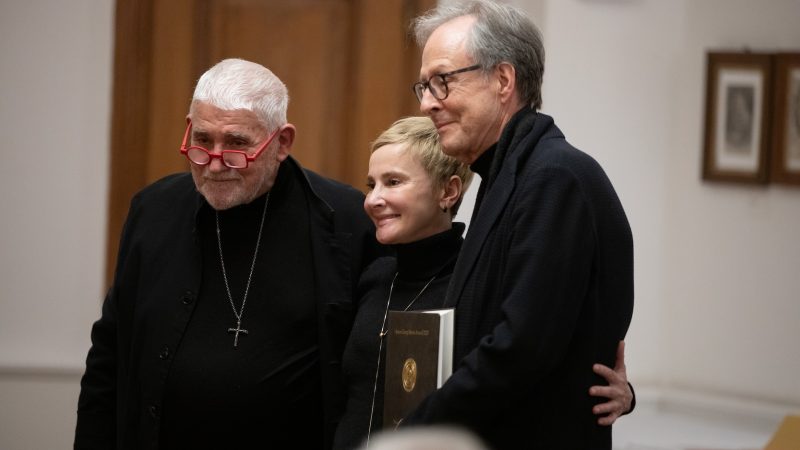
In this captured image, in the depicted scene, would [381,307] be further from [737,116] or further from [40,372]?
[737,116]

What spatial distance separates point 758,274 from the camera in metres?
5.05

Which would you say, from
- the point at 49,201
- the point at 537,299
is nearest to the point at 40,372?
the point at 49,201

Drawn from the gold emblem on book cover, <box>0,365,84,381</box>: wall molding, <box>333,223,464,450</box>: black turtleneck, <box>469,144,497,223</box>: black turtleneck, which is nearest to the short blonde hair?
<box>333,223,464,450</box>: black turtleneck

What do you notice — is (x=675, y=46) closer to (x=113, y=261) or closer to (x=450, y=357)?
(x=113, y=261)

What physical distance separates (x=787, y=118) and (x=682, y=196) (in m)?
0.57

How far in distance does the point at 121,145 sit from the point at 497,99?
2899 mm

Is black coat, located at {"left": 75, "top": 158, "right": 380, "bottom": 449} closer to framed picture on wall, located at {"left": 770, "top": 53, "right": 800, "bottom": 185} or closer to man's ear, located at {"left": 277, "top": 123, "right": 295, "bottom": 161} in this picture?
man's ear, located at {"left": 277, "top": 123, "right": 295, "bottom": 161}

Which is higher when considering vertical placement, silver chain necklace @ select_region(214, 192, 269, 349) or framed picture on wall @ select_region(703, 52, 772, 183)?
framed picture on wall @ select_region(703, 52, 772, 183)

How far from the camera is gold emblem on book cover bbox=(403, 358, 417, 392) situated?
2.41m

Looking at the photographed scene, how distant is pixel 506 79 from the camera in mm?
2416

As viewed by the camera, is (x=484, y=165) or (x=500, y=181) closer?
(x=500, y=181)

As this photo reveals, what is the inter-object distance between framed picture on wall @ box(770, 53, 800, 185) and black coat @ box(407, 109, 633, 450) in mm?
2951

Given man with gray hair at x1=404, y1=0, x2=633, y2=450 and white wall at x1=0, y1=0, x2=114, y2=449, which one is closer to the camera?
man with gray hair at x1=404, y1=0, x2=633, y2=450

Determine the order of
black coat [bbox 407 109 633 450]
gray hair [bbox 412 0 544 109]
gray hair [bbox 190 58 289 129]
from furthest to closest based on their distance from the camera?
gray hair [bbox 190 58 289 129]
gray hair [bbox 412 0 544 109]
black coat [bbox 407 109 633 450]
